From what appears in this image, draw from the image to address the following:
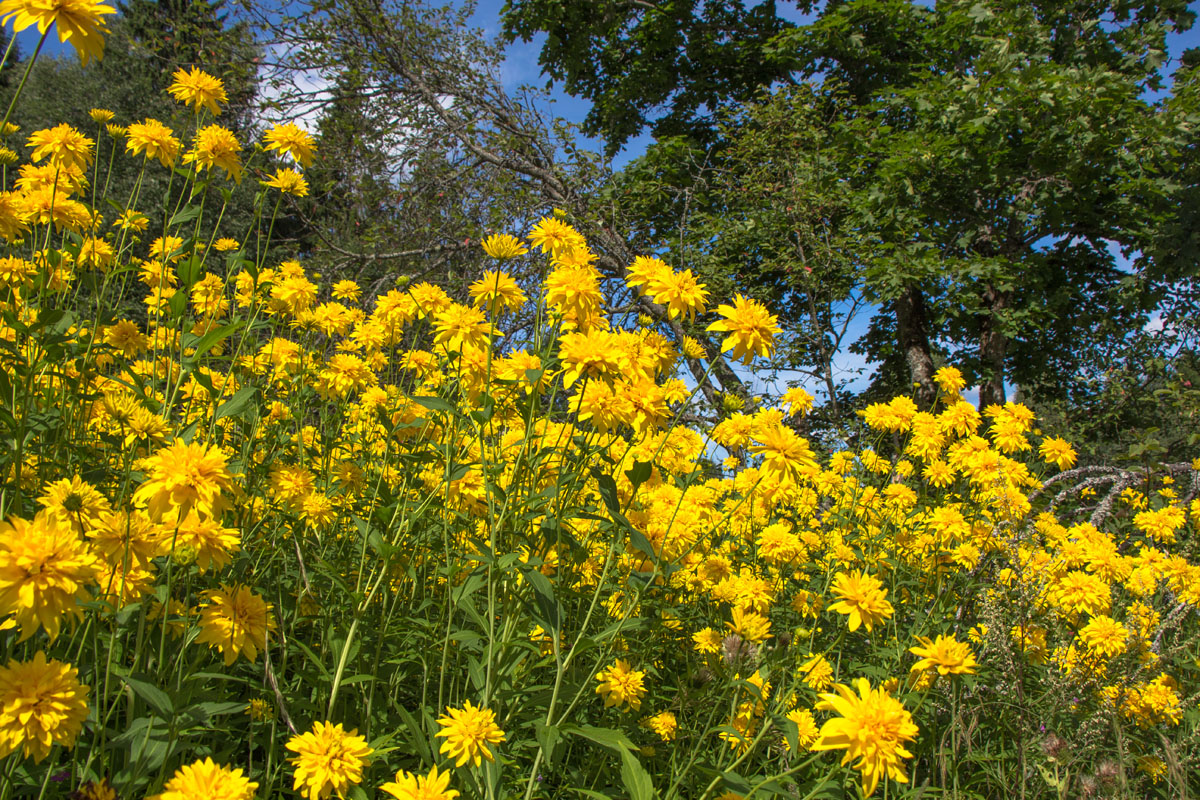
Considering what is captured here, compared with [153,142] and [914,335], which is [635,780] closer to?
[153,142]

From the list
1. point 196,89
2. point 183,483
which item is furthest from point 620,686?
point 196,89

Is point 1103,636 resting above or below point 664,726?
above

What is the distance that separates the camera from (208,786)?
3.55 feet

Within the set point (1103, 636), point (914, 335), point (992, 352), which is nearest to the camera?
point (1103, 636)

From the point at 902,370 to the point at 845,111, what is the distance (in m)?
4.42

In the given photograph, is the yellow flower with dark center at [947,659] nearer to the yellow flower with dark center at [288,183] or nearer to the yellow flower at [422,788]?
the yellow flower at [422,788]

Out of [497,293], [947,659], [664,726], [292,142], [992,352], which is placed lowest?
[664,726]

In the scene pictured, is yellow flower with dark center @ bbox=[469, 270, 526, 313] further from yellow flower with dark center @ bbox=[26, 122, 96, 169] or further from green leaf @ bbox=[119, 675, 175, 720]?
yellow flower with dark center @ bbox=[26, 122, 96, 169]

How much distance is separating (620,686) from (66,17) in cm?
214

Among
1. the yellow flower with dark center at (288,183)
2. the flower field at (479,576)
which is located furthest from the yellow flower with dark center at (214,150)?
the yellow flower with dark center at (288,183)

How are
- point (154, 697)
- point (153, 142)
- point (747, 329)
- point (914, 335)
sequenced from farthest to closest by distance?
point (914, 335), point (153, 142), point (747, 329), point (154, 697)

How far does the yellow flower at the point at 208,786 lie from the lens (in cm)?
106

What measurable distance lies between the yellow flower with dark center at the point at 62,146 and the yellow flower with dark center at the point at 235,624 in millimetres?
1864

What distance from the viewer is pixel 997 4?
31.3ft
